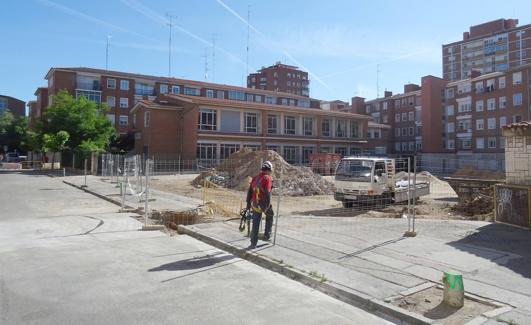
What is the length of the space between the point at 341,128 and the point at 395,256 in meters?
48.7

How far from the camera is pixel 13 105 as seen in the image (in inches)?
4063

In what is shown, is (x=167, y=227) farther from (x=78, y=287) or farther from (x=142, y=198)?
(x=142, y=198)

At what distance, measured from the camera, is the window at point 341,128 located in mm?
54844

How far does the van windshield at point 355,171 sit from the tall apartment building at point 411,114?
188 feet

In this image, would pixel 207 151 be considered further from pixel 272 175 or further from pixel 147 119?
pixel 272 175

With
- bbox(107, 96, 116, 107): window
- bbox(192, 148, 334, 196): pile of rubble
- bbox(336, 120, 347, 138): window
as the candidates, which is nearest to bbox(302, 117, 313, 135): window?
bbox(336, 120, 347, 138): window

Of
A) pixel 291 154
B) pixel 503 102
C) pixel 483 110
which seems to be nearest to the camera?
pixel 291 154

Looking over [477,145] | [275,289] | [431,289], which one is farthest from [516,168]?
[477,145]

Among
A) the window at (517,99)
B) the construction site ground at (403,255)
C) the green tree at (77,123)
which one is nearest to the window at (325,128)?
the green tree at (77,123)

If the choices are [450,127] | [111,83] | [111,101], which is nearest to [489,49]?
[450,127]

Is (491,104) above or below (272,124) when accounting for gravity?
above

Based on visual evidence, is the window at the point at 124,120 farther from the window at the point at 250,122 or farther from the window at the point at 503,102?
the window at the point at 503,102

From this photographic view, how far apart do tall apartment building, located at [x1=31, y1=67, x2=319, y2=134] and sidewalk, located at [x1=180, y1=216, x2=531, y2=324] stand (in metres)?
53.5

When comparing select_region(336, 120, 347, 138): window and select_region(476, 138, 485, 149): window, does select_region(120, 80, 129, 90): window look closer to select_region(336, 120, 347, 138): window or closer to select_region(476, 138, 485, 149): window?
select_region(336, 120, 347, 138): window
